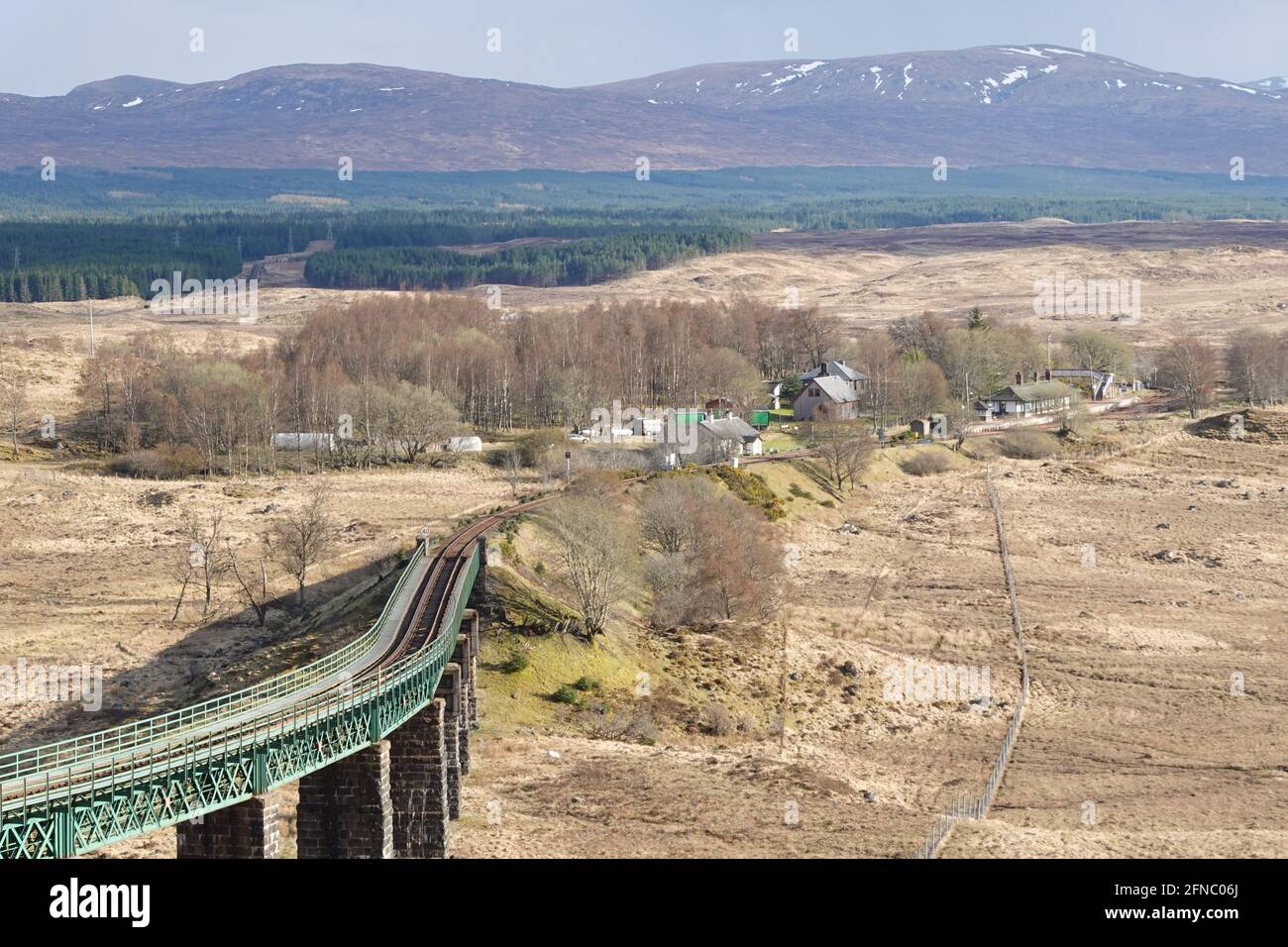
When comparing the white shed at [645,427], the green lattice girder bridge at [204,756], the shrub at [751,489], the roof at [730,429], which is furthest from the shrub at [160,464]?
the green lattice girder bridge at [204,756]

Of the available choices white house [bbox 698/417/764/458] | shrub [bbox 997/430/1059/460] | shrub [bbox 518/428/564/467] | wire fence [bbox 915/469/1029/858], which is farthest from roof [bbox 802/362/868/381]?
wire fence [bbox 915/469/1029/858]

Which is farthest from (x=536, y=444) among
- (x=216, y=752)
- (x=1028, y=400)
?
(x=216, y=752)

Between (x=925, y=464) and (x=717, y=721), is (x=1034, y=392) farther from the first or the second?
(x=717, y=721)

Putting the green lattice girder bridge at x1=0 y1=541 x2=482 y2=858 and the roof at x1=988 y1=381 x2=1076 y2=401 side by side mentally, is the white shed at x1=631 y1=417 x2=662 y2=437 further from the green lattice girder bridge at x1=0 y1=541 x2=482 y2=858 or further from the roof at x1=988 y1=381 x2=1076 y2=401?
the green lattice girder bridge at x1=0 y1=541 x2=482 y2=858

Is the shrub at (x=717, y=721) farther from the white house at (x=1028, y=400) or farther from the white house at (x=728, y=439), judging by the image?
the white house at (x=1028, y=400)
